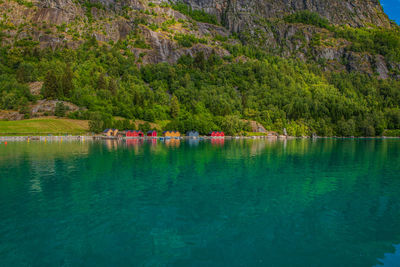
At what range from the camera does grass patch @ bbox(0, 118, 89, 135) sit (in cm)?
13912

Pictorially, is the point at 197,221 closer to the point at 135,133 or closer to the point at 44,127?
the point at 44,127

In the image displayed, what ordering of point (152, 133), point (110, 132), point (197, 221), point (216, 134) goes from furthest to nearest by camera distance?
point (216, 134) → point (152, 133) → point (110, 132) → point (197, 221)

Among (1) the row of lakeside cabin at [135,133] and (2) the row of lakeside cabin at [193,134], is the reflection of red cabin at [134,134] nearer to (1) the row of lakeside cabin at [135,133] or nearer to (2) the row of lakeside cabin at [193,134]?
(1) the row of lakeside cabin at [135,133]

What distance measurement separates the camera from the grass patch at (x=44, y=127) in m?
139

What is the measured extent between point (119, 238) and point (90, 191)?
1294cm

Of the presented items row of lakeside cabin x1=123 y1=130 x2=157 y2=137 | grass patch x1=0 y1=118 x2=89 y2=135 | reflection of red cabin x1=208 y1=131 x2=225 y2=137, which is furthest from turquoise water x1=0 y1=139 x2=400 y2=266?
reflection of red cabin x1=208 y1=131 x2=225 y2=137

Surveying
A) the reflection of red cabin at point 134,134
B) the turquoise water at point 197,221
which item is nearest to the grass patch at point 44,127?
the reflection of red cabin at point 134,134

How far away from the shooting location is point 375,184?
110 ft

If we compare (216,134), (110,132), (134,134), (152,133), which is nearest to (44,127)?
(110,132)

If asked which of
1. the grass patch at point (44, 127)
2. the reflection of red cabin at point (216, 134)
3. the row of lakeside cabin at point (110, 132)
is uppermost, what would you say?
the grass patch at point (44, 127)

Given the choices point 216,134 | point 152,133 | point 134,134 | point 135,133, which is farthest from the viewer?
point 216,134

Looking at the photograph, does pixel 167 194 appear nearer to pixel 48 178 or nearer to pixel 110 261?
pixel 110 261

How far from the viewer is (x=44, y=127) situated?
491ft

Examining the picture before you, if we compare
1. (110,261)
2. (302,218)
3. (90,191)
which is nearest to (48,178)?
(90,191)
